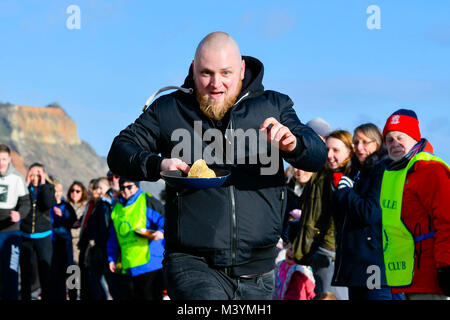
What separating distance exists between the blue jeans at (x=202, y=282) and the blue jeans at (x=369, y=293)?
2199 millimetres

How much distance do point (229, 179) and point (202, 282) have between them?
63cm

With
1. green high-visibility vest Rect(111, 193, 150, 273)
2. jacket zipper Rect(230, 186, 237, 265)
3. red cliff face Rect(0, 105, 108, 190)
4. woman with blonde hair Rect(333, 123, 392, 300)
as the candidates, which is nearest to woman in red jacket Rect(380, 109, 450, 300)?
woman with blonde hair Rect(333, 123, 392, 300)

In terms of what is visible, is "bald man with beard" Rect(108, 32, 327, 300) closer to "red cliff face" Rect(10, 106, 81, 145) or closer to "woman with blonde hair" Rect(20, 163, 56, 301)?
"woman with blonde hair" Rect(20, 163, 56, 301)

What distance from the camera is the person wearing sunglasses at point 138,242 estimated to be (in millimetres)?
9742

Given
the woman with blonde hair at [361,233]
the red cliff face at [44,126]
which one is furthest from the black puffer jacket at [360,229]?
the red cliff face at [44,126]

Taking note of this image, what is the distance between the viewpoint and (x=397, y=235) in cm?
588

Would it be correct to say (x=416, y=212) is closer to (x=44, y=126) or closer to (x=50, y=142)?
(x=50, y=142)

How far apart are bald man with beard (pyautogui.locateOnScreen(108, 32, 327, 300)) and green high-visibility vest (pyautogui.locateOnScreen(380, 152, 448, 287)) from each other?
5.66 ft

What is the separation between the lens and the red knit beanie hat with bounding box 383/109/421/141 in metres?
6.09

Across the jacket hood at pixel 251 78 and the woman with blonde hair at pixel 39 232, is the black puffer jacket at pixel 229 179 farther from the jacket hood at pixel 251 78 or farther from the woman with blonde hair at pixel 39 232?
the woman with blonde hair at pixel 39 232

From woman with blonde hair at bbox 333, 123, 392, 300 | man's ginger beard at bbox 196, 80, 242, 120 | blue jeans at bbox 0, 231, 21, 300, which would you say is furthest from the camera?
blue jeans at bbox 0, 231, 21, 300

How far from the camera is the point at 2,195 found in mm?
10672

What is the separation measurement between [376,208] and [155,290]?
165 inches
